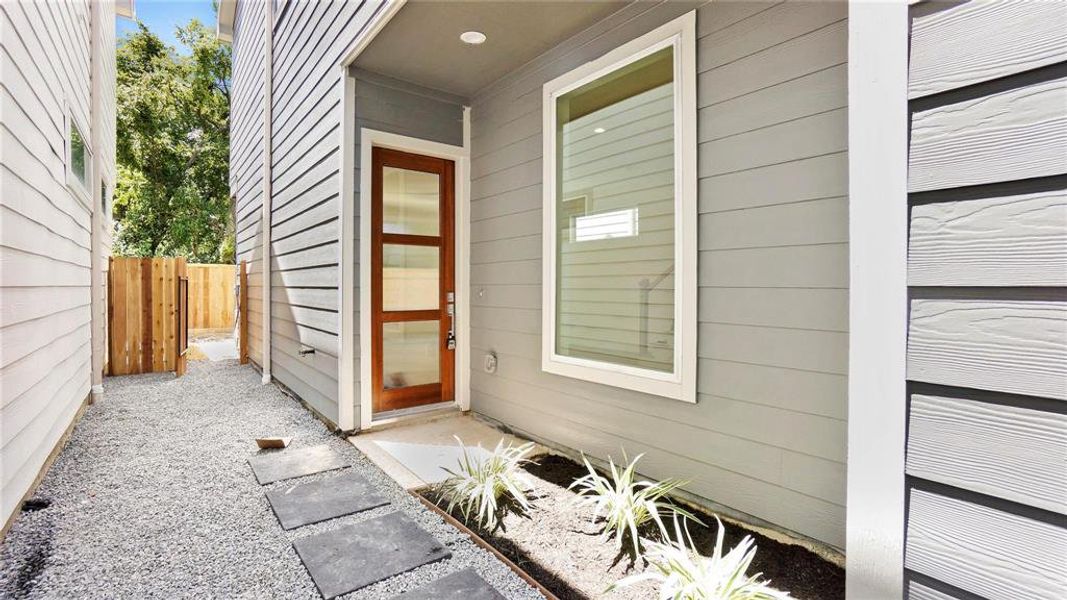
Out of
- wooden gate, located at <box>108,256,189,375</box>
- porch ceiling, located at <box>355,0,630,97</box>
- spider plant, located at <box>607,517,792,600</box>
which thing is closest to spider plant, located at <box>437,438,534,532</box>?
spider plant, located at <box>607,517,792,600</box>

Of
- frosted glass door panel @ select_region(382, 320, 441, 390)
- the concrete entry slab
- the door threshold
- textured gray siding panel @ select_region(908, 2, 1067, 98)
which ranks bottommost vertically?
the concrete entry slab

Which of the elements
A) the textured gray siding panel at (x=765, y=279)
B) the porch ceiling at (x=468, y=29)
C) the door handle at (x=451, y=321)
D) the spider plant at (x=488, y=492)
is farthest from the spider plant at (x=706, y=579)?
the porch ceiling at (x=468, y=29)

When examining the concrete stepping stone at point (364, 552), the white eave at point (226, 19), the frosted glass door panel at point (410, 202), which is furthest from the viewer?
the white eave at point (226, 19)

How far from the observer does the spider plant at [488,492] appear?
2242 millimetres

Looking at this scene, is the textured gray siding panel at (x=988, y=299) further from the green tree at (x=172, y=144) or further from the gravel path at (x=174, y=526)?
the green tree at (x=172, y=144)

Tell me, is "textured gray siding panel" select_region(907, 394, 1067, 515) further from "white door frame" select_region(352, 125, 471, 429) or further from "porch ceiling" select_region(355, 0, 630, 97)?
"white door frame" select_region(352, 125, 471, 429)

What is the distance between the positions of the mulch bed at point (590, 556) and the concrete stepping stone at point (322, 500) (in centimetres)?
52

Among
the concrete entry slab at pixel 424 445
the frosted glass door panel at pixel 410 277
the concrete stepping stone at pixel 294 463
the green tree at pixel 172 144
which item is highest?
the green tree at pixel 172 144

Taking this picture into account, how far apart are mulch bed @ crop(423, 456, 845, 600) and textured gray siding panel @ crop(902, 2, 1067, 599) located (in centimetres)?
98

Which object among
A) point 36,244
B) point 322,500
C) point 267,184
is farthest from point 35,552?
point 267,184

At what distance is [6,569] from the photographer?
72.7 inches

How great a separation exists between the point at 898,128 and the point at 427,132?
11.3 ft

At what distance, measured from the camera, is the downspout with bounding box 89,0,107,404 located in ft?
14.4

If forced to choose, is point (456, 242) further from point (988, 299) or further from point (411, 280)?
point (988, 299)
